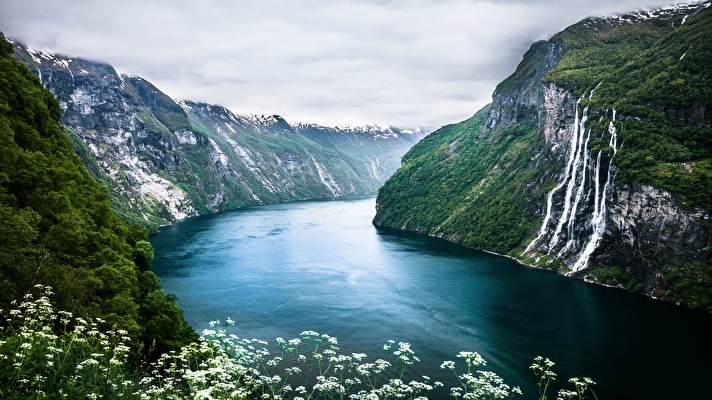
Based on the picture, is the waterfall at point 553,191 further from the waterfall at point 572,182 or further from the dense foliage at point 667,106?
the dense foliage at point 667,106

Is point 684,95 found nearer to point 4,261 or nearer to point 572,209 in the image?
point 572,209

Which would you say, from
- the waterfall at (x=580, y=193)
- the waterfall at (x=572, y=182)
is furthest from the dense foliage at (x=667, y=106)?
the waterfall at (x=572, y=182)

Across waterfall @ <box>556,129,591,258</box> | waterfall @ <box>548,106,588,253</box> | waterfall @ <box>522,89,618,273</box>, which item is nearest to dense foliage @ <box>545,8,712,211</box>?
waterfall @ <box>522,89,618,273</box>

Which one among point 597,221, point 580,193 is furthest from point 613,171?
point 597,221

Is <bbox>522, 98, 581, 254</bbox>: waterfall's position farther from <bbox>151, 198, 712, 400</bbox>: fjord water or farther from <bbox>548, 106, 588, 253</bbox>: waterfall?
<bbox>151, 198, 712, 400</bbox>: fjord water

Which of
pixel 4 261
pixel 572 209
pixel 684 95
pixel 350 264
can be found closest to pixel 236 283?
pixel 350 264

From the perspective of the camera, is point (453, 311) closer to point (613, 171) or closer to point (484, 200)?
point (613, 171)
